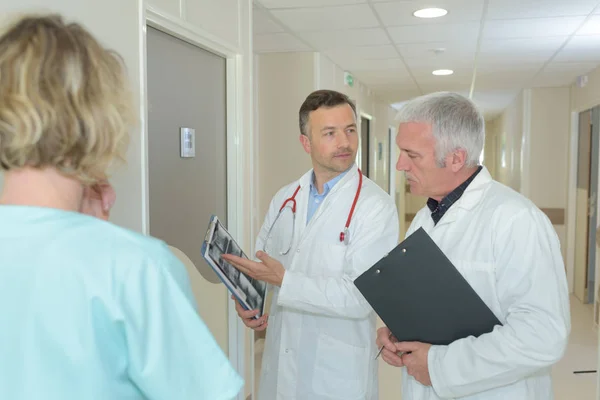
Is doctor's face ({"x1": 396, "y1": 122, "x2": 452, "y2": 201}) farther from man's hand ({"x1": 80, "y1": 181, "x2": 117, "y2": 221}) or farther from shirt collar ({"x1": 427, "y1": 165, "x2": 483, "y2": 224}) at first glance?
man's hand ({"x1": 80, "y1": 181, "x2": 117, "y2": 221})

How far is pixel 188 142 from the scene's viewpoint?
2506mm

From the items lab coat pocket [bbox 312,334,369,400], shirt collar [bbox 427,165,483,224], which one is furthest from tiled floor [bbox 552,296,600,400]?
shirt collar [bbox 427,165,483,224]

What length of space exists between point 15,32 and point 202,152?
194 centimetres

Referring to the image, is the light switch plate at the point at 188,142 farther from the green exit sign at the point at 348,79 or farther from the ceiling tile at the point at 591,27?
the green exit sign at the point at 348,79

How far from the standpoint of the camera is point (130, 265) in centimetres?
73

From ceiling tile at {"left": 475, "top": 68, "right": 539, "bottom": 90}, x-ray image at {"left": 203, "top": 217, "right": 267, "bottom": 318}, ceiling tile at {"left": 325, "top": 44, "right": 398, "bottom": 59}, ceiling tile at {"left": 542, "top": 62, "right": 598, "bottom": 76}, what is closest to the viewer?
x-ray image at {"left": 203, "top": 217, "right": 267, "bottom": 318}

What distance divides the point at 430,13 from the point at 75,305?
131 inches

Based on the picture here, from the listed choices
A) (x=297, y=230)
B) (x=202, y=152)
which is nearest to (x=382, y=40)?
(x=202, y=152)

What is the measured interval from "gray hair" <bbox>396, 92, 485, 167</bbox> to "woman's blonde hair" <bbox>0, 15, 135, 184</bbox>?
0.90 m

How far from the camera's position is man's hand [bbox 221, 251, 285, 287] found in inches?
72.1

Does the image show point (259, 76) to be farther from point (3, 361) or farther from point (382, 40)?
point (3, 361)

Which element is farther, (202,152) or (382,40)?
(382,40)

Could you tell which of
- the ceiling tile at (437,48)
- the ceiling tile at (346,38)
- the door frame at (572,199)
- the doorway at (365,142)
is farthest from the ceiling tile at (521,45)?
the doorway at (365,142)

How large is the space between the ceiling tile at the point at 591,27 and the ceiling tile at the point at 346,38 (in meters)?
1.41
